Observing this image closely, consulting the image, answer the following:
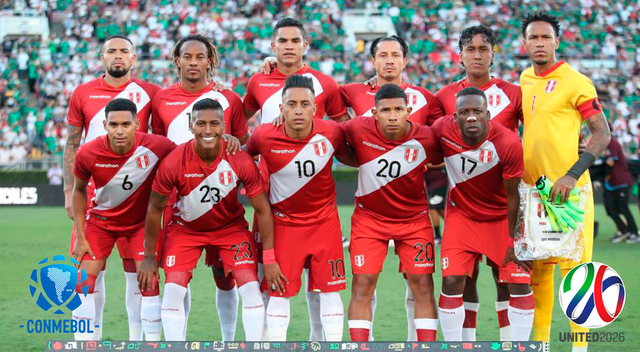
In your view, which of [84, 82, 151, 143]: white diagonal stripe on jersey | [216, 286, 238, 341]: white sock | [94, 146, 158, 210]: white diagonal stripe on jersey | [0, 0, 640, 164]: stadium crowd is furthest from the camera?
[0, 0, 640, 164]: stadium crowd

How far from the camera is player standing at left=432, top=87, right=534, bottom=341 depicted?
5.49m

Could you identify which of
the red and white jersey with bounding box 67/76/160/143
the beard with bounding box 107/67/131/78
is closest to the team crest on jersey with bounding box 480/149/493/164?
the red and white jersey with bounding box 67/76/160/143

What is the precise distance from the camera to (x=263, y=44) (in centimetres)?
2725

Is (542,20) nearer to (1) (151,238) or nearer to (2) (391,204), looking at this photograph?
(2) (391,204)

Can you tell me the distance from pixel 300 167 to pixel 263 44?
872 inches

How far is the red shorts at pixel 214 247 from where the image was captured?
5707 mm

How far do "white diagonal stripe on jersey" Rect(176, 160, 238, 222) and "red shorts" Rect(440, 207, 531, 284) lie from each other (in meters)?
1.68

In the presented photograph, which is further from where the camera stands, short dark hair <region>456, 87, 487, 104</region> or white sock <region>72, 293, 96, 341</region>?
white sock <region>72, 293, 96, 341</region>

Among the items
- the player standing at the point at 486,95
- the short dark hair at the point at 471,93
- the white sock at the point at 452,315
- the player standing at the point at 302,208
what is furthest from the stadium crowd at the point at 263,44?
the white sock at the point at 452,315

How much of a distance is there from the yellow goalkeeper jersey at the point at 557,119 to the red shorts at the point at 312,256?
1.63 meters

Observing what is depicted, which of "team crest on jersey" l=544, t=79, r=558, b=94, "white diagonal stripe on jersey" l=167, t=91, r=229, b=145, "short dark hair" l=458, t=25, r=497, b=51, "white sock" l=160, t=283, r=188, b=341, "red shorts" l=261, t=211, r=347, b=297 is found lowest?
"white sock" l=160, t=283, r=188, b=341

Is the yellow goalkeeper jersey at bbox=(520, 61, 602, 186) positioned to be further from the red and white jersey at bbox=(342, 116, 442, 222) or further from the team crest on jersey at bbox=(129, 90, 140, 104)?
the team crest on jersey at bbox=(129, 90, 140, 104)

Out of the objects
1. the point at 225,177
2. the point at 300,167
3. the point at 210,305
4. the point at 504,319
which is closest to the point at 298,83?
the point at 300,167

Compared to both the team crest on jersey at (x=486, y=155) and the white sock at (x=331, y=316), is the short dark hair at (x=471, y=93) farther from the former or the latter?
the white sock at (x=331, y=316)
